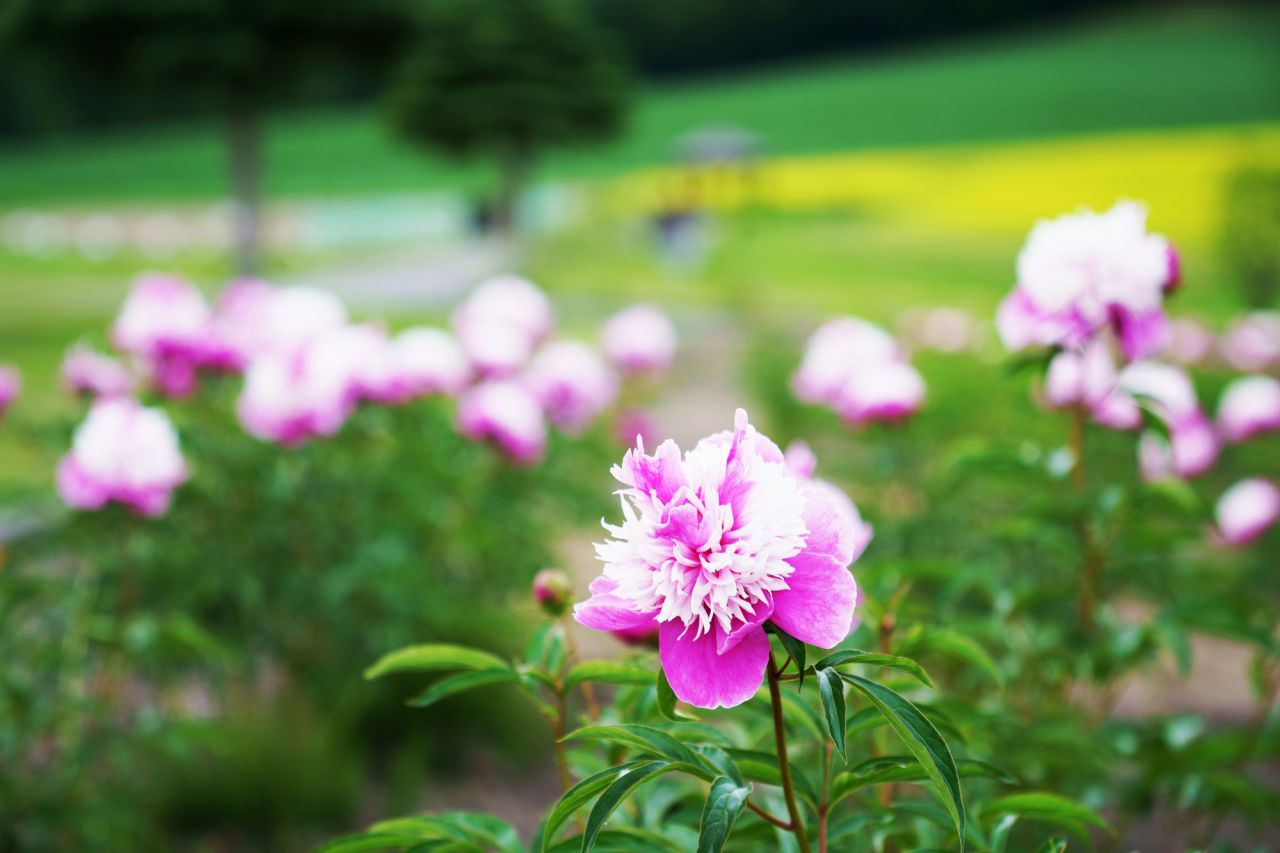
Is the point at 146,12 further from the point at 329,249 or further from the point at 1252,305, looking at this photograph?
the point at 329,249

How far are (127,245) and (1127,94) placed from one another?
17009mm

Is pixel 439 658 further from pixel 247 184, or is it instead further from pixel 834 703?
pixel 247 184

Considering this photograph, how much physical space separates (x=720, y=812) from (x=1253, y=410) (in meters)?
1.83

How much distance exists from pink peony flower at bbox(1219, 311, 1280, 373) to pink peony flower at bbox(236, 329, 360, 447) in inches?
106

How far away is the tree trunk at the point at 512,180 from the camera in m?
10.7

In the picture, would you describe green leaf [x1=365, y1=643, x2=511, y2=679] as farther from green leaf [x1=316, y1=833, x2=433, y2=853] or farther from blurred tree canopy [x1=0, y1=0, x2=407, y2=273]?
blurred tree canopy [x1=0, y1=0, x2=407, y2=273]

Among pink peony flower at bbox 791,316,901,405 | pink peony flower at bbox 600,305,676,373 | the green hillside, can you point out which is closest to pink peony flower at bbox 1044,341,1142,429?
pink peony flower at bbox 791,316,901,405

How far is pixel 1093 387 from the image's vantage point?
1.45 metres

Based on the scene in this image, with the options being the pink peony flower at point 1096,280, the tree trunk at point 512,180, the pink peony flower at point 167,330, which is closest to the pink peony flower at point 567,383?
the pink peony flower at point 167,330

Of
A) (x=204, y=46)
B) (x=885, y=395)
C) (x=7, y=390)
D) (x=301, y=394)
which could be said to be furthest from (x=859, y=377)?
(x=204, y=46)

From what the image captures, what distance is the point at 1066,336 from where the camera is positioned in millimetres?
1165

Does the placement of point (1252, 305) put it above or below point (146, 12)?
below

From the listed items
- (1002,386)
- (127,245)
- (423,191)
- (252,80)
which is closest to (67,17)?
(252,80)

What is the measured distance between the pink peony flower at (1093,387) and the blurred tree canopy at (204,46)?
7398mm
